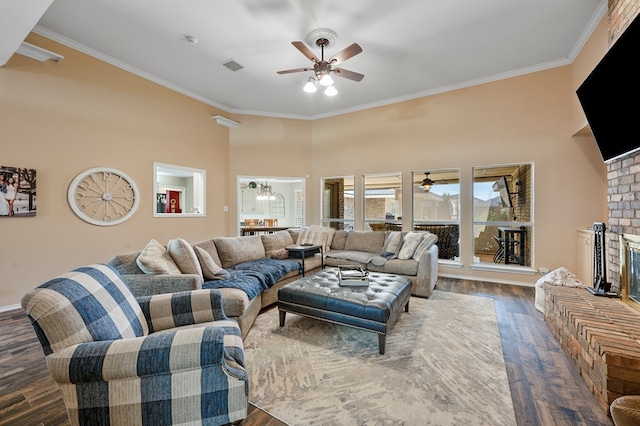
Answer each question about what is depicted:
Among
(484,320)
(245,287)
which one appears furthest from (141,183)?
(484,320)

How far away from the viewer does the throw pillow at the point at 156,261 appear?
239cm

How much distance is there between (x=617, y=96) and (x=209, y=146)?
606cm

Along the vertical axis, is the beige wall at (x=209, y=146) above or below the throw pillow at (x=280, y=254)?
above

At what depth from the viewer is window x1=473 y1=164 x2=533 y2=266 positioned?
4629mm

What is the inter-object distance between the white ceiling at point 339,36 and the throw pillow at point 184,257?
275cm

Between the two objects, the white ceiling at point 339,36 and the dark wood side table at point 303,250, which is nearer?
the white ceiling at point 339,36

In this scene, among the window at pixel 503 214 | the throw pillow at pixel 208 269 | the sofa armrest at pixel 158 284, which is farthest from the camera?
the window at pixel 503 214

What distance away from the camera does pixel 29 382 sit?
199cm

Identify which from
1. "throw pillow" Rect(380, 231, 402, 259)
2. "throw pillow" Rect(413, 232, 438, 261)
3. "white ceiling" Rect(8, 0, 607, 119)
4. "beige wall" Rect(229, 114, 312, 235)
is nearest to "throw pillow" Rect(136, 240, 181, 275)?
"white ceiling" Rect(8, 0, 607, 119)

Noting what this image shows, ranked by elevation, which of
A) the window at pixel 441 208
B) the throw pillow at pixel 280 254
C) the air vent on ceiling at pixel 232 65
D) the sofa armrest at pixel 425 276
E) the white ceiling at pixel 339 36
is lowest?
the sofa armrest at pixel 425 276

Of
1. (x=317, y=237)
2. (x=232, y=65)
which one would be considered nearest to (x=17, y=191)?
(x=232, y=65)

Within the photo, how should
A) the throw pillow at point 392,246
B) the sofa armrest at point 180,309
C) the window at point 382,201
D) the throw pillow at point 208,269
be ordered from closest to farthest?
the sofa armrest at point 180,309 < the throw pillow at point 208,269 < the throw pillow at point 392,246 < the window at point 382,201

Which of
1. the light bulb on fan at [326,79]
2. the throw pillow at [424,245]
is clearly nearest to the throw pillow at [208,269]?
the light bulb on fan at [326,79]

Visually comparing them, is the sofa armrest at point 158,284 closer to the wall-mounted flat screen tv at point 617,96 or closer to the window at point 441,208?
the wall-mounted flat screen tv at point 617,96
